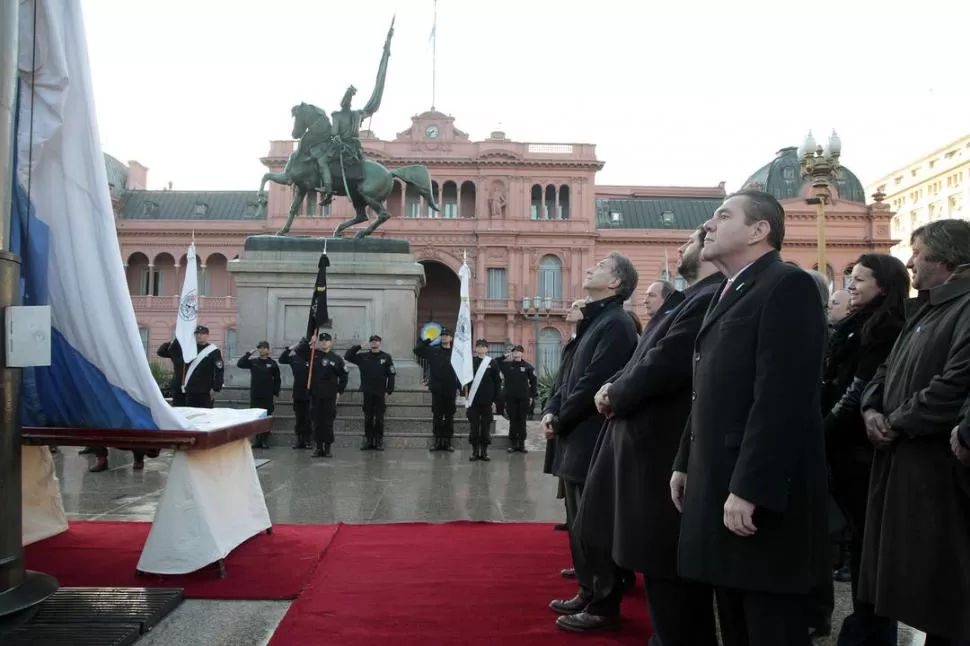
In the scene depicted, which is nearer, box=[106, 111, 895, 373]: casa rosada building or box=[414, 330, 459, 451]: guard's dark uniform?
box=[414, 330, 459, 451]: guard's dark uniform

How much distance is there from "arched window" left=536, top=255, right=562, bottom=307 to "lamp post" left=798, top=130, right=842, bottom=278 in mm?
32829

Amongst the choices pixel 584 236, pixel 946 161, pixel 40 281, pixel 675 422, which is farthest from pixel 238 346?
pixel 946 161

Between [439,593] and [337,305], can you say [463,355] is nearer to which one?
[337,305]

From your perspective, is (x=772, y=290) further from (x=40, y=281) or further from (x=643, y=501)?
(x=40, y=281)

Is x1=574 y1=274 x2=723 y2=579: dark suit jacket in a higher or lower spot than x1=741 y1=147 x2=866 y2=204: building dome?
lower

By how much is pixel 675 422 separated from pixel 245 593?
87.4 inches

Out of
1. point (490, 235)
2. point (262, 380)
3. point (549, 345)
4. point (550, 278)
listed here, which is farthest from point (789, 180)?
point (262, 380)

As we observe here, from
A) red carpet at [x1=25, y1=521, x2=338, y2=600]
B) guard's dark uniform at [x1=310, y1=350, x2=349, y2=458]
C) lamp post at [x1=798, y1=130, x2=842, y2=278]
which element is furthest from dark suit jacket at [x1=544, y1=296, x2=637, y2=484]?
lamp post at [x1=798, y1=130, x2=842, y2=278]

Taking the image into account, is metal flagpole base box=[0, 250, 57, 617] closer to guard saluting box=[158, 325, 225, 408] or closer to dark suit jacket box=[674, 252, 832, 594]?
dark suit jacket box=[674, 252, 832, 594]

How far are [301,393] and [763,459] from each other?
28.1ft

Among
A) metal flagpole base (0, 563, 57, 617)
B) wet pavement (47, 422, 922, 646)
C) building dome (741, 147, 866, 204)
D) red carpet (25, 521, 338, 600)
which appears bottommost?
wet pavement (47, 422, 922, 646)

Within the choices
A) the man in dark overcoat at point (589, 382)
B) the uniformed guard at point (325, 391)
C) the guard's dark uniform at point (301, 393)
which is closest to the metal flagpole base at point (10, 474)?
the man in dark overcoat at point (589, 382)

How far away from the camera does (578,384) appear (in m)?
3.79

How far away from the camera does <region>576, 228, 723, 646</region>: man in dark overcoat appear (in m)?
2.63
